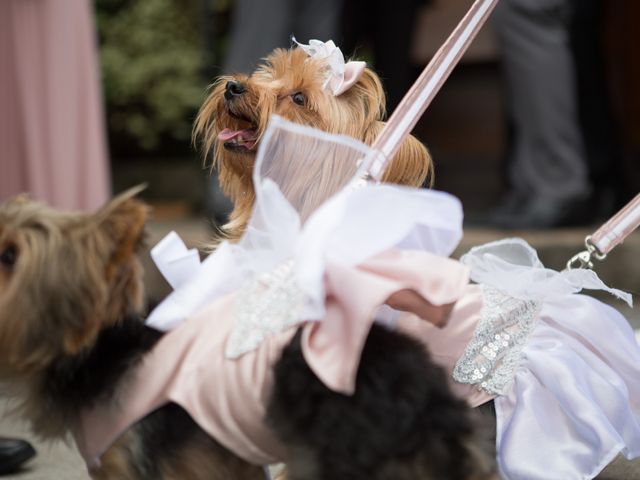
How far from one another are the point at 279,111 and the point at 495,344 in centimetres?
84

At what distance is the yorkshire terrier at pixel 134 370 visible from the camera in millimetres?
1537

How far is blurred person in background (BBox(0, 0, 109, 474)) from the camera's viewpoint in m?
3.90

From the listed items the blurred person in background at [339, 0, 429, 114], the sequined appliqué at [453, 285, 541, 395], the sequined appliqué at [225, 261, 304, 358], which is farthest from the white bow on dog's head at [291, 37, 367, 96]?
the blurred person in background at [339, 0, 429, 114]

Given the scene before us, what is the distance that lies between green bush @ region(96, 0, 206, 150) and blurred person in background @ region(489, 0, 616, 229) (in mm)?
2745

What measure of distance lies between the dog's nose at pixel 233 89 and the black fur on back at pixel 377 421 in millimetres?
1000

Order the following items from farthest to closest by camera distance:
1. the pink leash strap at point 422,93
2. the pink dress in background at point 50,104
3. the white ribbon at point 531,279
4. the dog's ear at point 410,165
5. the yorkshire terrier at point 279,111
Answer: the pink dress in background at point 50,104 < the yorkshire terrier at point 279,111 < the dog's ear at point 410,165 < the white ribbon at point 531,279 < the pink leash strap at point 422,93

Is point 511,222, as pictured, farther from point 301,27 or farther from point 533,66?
point 301,27

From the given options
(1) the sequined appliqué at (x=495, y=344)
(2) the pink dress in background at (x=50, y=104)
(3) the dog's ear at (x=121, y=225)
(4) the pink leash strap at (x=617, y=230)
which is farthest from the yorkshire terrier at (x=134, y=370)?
(2) the pink dress in background at (x=50, y=104)

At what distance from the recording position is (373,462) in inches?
60.3

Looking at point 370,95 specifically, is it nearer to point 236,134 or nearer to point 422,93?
point 236,134

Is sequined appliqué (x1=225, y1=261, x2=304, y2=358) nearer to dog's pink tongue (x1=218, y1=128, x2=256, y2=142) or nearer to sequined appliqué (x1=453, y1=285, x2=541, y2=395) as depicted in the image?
sequined appliqué (x1=453, y1=285, x2=541, y2=395)

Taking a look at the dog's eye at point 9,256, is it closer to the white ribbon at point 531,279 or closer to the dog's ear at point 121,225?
the dog's ear at point 121,225

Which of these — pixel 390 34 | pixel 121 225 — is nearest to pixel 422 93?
pixel 121 225

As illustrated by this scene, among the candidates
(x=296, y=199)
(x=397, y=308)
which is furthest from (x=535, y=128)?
(x=397, y=308)
